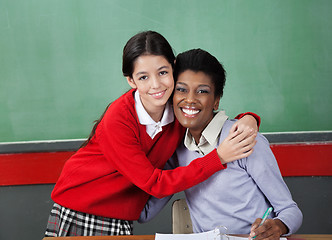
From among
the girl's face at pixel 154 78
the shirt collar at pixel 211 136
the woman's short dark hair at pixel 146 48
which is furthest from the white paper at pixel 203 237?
the woman's short dark hair at pixel 146 48

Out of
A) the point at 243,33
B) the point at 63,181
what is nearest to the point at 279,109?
the point at 243,33

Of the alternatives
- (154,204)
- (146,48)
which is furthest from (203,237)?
(146,48)

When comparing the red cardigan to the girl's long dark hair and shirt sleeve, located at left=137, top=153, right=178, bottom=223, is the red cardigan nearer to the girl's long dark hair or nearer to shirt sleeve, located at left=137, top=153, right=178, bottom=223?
shirt sleeve, located at left=137, top=153, right=178, bottom=223

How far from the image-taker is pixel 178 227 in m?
1.44

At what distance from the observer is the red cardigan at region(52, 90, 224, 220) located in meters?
1.21

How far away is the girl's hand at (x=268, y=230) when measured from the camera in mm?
964

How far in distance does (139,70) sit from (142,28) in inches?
32.4

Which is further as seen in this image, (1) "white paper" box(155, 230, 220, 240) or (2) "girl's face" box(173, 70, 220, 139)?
(2) "girl's face" box(173, 70, 220, 139)

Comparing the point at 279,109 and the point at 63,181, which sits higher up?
the point at 279,109

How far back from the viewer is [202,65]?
3.99ft

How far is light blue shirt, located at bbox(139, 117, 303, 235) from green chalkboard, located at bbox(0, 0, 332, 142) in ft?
2.90

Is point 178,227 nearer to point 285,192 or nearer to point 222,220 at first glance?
point 222,220

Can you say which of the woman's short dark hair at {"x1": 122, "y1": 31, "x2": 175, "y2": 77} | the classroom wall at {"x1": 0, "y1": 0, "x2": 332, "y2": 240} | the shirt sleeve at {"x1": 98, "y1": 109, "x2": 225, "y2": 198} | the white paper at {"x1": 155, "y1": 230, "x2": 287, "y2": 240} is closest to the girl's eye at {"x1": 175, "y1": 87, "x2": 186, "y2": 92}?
the woman's short dark hair at {"x1": 122, "y1": 31, "x2": 175, "y2": 77}

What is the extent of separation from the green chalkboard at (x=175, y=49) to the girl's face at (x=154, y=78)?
2.62 feet
